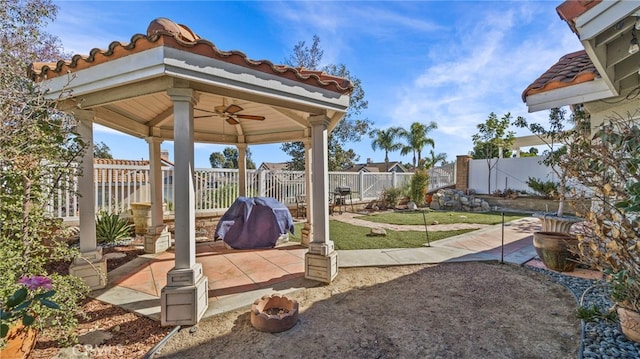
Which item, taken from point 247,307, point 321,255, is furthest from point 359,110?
point 247,307

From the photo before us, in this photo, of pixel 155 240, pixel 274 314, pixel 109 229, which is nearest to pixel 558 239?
pixel 274 314

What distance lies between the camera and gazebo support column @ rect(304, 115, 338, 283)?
4.06m

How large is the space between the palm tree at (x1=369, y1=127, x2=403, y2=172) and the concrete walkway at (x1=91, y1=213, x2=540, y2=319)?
2095 centimetres

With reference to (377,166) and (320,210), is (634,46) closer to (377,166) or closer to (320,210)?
(320,210)

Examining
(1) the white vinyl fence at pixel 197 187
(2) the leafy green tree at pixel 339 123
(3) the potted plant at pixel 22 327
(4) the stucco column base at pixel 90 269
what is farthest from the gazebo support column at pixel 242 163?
(2) the leafy green tree at pixel 339 123

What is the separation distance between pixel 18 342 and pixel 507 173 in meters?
17.0

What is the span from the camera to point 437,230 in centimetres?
814

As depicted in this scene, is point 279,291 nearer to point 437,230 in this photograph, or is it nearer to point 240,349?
point 240,349

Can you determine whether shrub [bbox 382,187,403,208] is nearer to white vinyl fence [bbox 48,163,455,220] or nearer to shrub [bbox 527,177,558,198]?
white vinyl fence [bbox 48,163,455,220]

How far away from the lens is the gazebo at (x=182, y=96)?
2695mm

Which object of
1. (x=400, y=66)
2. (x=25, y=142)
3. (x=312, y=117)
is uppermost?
(x=400, y=66)

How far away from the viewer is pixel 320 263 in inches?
161

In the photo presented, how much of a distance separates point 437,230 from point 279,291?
19.5 ft

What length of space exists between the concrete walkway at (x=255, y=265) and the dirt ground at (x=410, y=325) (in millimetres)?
436
